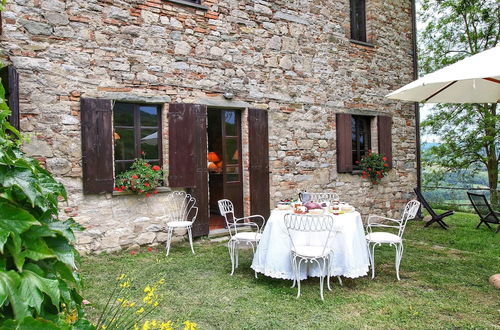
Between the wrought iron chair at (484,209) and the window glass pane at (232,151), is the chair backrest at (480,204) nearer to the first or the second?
the wrought iron chair at (484,209)

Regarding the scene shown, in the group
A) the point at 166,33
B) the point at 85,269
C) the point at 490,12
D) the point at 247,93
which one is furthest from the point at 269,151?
the point at 490,12

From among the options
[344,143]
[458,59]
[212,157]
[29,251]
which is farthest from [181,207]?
[458,59]

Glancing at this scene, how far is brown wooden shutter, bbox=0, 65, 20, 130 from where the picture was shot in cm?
411

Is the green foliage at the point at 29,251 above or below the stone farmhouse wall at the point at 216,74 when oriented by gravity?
below

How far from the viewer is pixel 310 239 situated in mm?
→ 4027

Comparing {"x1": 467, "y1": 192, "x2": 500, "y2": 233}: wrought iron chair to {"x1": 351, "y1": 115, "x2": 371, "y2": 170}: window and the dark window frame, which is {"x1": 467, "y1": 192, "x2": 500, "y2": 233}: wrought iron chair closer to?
{"x1": 351, "y1": 115, "x2": 371, "y2": 170}: window

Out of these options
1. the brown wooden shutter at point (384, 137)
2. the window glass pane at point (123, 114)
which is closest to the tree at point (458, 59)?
the brown wooden shutter at point (384, 137)

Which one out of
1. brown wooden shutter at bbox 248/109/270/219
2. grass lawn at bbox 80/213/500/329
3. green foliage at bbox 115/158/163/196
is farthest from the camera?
brown wooden shutter at bbox 248/109/270/219

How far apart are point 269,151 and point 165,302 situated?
360 centimetres

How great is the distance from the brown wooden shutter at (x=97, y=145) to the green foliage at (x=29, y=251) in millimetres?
4135

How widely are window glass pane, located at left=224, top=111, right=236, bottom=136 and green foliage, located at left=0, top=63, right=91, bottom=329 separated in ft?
17.7

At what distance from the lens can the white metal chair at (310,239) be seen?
3.66m

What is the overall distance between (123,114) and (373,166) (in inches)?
197

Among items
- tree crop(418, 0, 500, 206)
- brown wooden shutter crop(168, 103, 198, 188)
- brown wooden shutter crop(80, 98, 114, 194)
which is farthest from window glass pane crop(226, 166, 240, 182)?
tree crop(418, 0, 500, 206)
